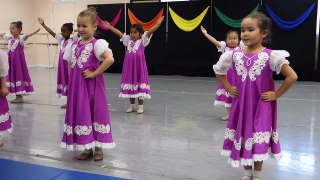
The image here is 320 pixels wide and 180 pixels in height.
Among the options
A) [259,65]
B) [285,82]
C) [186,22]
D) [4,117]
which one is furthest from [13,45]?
[186,22]

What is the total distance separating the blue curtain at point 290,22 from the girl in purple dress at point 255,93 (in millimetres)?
6641

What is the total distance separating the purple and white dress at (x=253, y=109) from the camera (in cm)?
216

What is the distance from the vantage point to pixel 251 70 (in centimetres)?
217

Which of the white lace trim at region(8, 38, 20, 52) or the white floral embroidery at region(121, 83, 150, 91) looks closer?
the white floral embroidery at region(121, 83, 150, 91)

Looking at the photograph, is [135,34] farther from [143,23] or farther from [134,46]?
[143,23]

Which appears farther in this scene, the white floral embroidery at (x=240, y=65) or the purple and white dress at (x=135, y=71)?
the purple and white dress at (x=135, y=71)

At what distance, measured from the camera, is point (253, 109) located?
7.22ft

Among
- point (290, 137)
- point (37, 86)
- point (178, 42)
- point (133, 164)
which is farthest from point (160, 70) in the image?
point (133, 164)

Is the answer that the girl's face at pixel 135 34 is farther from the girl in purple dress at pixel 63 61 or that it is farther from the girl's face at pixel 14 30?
the girl's face at pixel 14 30

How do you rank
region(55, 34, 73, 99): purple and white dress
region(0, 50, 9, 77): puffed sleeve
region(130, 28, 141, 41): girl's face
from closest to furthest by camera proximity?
region(0, 50, 9, 77): puffed sleeve, region(130, 28, 141, 41): girl's face, region(55, 34, 73, 99): purple and white dress

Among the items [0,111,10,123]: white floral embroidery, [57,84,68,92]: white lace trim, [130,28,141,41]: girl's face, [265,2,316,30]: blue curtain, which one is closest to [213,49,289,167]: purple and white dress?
[0,111,10,123]: white floral embroidery

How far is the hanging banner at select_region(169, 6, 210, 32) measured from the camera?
30.7 feet

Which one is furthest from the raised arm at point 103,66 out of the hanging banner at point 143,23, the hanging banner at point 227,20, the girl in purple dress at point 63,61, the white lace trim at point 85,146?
the hanging banner at point 143,23

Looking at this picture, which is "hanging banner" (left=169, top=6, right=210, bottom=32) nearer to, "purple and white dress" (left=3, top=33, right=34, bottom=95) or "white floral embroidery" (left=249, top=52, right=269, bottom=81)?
"purple and white dress" (left=3, top=33, right=34, bottom=95)
